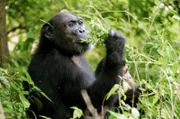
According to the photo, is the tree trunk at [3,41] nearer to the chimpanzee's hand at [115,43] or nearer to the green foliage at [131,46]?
the green foliage at [131,46]

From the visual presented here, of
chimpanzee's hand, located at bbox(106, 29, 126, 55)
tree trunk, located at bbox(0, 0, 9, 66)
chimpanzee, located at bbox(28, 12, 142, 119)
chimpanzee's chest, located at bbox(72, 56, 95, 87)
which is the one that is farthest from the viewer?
tree trunk, located at bbox(0, 0, 9, 66)

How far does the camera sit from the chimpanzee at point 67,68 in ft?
16.1

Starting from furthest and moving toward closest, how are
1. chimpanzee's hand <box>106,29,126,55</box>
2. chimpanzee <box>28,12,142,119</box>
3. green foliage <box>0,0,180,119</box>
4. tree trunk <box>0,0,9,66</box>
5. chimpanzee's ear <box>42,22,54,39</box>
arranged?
tree trunk <box>0,0,9,66</box> → chimpanzee's ear <box>42,22,54,39</box> → chimpanzee <box>28,12,142,119</box> → chimpanzee's hand <box>106,29,126,55</box> → green foliage <box>0,0,180,119</box>

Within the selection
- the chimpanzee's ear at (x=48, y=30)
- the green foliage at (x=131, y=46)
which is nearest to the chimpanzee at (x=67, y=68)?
the chimpanzee's ear at (x=48, y=30)

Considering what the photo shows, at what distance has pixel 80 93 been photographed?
509cm

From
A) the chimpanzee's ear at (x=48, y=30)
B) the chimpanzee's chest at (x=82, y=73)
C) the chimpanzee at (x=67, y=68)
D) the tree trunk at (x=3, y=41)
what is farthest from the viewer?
the tree trunk at (x=3, y=41)

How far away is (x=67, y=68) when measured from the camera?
5180mm

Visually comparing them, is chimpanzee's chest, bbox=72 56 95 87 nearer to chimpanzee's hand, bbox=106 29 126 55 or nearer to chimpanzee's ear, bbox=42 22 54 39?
chimpanzee's ear, bbox=42 22 54 39

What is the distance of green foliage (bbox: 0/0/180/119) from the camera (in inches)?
153

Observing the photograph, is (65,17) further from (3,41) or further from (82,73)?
(3,41)

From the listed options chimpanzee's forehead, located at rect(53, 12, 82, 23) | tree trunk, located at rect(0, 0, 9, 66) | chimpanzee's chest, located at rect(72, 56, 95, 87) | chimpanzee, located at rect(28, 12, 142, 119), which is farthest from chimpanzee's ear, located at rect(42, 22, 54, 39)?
tree trunk, located at rect(0, 0, 9, 66)

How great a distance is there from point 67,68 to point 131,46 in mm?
885

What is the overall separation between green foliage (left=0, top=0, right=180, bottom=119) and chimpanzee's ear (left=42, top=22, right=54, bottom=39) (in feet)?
1.29

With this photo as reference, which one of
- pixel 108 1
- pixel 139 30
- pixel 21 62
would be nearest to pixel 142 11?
pixel 139 30
